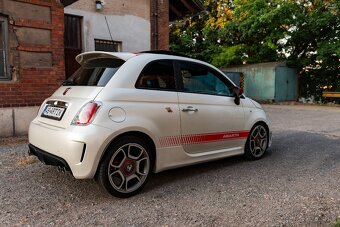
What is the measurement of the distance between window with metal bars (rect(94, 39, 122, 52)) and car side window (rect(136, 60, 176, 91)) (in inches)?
252

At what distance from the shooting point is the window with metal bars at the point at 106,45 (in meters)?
10.3

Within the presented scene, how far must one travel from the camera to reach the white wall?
9828 mm

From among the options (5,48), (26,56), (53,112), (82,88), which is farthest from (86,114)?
(5,48)

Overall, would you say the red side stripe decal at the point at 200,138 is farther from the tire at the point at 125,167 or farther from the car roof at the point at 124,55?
the car roof at the point at 124,55

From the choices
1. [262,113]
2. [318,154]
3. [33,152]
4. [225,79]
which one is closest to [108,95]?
[33,152]

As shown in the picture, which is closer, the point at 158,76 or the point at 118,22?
the point at 158,76

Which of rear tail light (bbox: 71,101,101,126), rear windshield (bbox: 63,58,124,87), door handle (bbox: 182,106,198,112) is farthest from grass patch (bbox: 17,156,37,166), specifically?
door handle (bbox: 182,106,198,112)

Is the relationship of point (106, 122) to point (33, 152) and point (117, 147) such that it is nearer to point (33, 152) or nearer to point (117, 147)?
point (117, 147)

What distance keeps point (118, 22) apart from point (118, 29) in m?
0.23

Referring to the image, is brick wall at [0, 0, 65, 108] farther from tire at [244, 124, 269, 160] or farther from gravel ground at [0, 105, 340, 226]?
tire at [244, 124, 269, 160]

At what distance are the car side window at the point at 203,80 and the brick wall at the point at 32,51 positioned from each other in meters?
4.33

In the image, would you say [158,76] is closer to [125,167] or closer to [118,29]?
[125,167]

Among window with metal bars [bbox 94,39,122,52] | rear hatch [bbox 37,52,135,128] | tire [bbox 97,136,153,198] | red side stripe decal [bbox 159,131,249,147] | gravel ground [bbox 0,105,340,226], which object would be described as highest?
window with metal bars [bbox 94,39,122,52]

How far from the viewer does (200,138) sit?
181 inches
